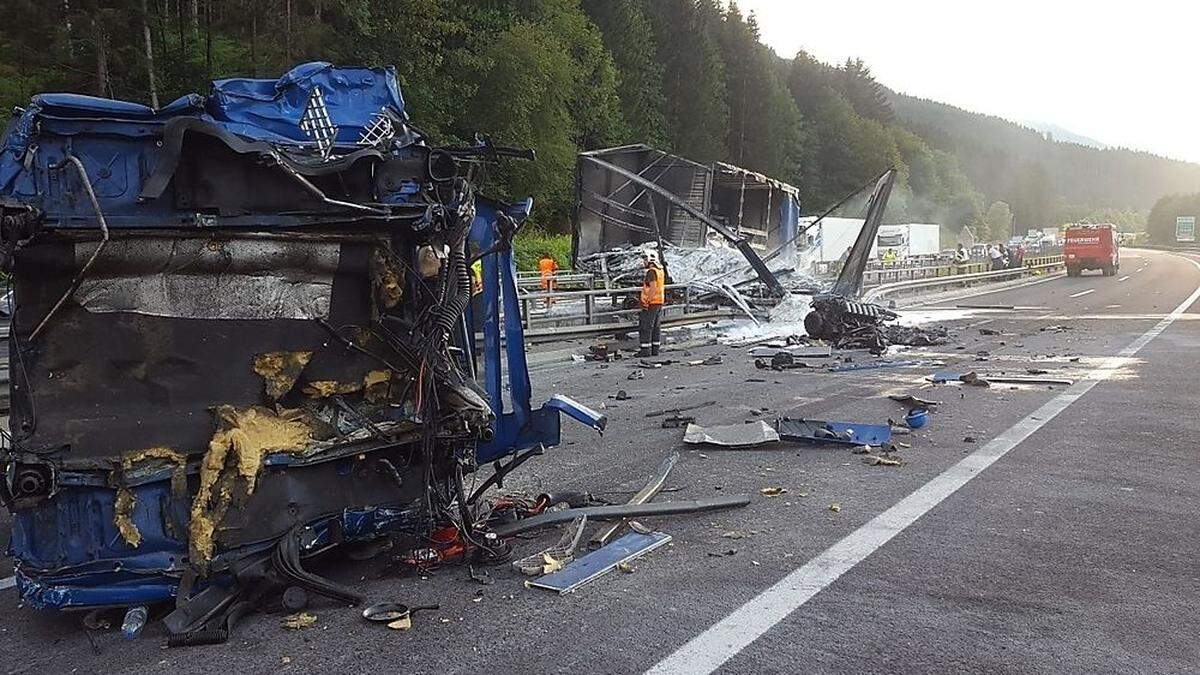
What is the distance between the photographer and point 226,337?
4.18 m

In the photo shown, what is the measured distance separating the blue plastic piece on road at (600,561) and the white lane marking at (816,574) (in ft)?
2.67

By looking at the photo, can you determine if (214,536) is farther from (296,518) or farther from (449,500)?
(449,500)

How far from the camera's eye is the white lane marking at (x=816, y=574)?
3.72 m

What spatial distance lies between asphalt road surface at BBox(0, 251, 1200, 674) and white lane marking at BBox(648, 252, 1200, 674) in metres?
0.02

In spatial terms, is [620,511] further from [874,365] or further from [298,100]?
[874,365]

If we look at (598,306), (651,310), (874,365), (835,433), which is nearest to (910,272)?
(598,306)

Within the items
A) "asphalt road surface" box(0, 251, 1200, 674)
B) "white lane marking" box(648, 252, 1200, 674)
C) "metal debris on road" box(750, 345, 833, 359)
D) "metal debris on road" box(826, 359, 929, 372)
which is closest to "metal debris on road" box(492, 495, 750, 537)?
"asphalt road surface" box(0, 251, 1200, 674)

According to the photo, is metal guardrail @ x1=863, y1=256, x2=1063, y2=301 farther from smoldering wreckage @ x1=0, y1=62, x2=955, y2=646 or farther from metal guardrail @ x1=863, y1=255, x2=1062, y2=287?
smoldering wreckage @ x1=0, y1=62, x2=955, y2=646

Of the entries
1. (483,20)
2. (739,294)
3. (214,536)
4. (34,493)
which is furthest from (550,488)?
(483,20)

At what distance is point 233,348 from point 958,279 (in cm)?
3207

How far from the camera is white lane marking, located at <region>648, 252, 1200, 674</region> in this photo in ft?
12.2

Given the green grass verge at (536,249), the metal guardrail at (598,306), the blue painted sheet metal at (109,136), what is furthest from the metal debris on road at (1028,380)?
the green grass verge at (536,249)

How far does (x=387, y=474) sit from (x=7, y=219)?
200cm

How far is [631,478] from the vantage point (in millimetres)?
6734
